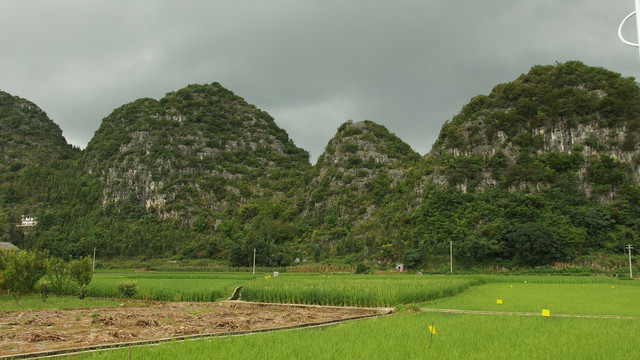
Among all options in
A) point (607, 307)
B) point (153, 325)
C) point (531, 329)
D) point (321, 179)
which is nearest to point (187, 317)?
point (153, 325)

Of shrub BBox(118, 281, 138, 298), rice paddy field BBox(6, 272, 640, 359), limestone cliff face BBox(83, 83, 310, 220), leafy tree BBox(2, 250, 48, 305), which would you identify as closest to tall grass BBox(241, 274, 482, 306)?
rice paddy field BBox(6, 272, 640, 359)

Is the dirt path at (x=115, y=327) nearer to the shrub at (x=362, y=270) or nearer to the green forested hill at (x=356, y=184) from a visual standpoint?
the shrub at (x=362, y=270)

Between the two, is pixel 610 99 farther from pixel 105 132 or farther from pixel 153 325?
pixel 105 132

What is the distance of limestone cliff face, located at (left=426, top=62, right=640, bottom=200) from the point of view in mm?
60938

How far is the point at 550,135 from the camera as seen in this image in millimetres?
66750

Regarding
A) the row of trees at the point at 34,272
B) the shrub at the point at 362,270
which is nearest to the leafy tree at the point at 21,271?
the row of trees at the point at 34,272

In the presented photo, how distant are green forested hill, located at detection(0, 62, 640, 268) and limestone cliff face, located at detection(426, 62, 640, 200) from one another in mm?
225

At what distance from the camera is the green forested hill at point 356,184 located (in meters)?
56.9

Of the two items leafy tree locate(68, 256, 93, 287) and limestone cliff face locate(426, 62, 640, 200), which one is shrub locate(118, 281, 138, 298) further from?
limestone cliff face locate(426, 62, 640, 200)

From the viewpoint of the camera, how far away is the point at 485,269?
5019 centimetres

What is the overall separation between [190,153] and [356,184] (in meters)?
53.3

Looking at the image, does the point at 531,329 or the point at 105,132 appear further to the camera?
the point at 105,132

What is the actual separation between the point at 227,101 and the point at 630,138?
11455 centimetres

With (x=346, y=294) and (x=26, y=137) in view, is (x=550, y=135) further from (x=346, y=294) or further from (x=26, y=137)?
(x=26, y=137)
